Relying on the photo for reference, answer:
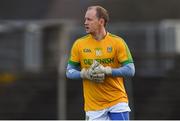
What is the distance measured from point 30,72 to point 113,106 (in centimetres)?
900

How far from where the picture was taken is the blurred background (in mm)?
16031

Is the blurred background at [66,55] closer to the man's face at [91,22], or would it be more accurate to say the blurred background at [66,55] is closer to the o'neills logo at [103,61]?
the o'neills logo at [103,61]

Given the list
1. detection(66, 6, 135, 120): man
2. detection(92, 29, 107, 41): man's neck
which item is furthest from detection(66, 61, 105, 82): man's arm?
detection(92, 29, 107, 41): man's neck

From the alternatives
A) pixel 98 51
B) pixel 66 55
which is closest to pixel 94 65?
pixel 98 51

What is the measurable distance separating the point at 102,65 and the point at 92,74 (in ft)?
0.67

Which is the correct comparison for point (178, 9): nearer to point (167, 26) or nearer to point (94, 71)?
point (167, 26)

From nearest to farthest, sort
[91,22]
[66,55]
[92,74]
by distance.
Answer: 1. [92,74]
2. [91,22]
3. [66,55]

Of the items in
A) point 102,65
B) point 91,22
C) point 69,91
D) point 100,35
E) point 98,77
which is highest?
point 91,22

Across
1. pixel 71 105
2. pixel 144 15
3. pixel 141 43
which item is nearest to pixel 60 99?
pixel 71 105

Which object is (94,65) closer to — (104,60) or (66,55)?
(104,60)

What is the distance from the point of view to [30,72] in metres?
17.4

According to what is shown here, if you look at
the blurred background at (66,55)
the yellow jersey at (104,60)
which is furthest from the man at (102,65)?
the blurred background at (66,55)

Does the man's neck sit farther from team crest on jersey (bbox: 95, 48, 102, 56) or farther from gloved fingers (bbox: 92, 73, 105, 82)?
gloved fingers (bbox: 92, 73, 105, 82)

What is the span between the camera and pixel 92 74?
8203 millimetres
